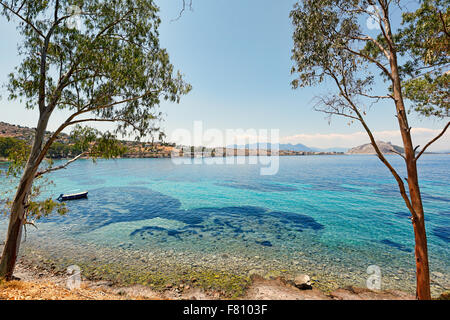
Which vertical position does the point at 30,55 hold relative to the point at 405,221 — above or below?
above

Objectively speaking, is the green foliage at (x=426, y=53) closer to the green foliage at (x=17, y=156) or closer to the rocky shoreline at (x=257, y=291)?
the rocky shoreline at (x=257, y=291)

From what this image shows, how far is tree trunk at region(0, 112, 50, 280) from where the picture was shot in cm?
830

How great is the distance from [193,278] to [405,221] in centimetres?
2762

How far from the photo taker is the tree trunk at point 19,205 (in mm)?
8297

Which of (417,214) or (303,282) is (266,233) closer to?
(303,282)

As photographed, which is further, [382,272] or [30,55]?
[382,272]

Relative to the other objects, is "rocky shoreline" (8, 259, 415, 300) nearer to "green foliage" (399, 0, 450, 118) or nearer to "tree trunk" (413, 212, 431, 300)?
"tree trunk" (413, 212, 431, 300)

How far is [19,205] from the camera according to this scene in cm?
845

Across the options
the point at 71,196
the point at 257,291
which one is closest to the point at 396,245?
the point at 257,291

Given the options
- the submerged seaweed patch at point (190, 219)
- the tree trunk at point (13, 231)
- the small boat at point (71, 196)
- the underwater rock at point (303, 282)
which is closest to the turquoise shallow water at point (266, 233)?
the submerged seaweed patch at point (190, 219)

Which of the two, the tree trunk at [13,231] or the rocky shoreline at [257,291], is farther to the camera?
the rocky shoreline at [257,291]
